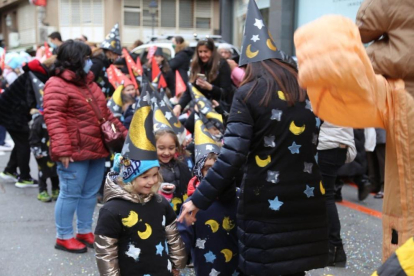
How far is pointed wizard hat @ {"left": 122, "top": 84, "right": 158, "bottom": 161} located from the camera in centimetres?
315

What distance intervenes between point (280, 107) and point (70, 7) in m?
36.4

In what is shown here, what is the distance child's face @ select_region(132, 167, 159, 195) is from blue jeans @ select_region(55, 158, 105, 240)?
73.4 inches

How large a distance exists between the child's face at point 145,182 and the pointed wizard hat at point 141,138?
0.09 m

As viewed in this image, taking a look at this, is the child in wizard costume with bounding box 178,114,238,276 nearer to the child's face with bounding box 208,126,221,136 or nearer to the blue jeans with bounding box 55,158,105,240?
the child's face with bounding box 208,126,221,136

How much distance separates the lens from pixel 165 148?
4109 mm

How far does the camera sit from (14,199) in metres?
7.18

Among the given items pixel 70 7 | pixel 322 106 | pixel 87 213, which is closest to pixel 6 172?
pixel 87 213

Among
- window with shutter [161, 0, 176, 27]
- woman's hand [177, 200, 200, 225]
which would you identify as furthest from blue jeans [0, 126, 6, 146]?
window with shutter [161, 0, 176, 27]

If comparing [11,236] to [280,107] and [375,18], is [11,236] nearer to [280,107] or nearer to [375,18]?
[280,107]

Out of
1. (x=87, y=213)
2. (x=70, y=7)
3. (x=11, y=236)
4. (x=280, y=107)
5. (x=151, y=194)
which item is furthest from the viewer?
(x=70, y=7)

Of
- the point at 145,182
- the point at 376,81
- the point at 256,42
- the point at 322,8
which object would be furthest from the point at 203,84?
the point at 322,8

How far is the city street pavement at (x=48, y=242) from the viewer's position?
184 inches

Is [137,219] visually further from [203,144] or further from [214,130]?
[214,130]

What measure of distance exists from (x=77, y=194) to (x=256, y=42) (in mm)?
2631
